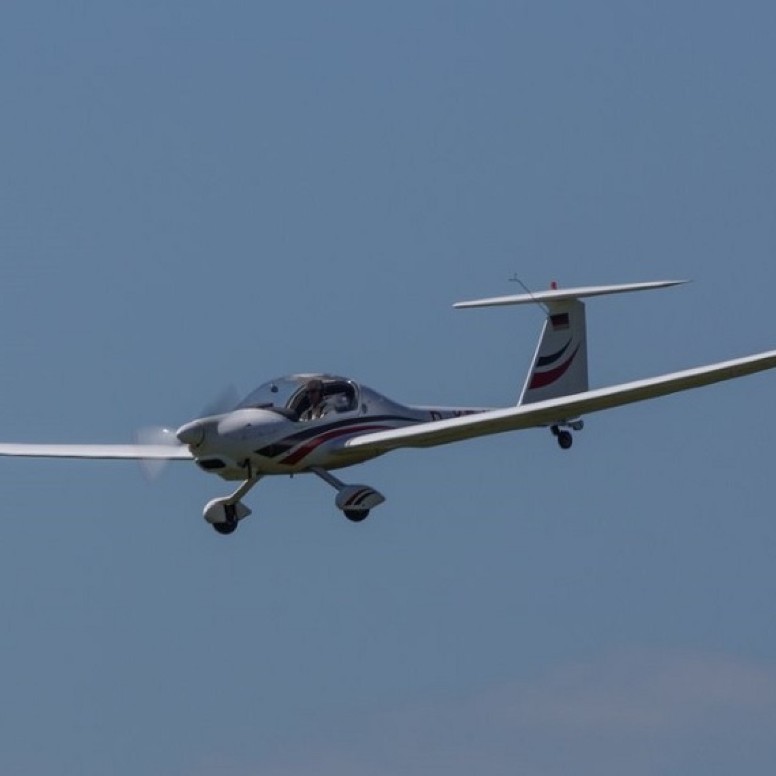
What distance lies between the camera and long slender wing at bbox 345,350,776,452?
1374 inches

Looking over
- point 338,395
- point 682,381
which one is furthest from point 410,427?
point 682,381

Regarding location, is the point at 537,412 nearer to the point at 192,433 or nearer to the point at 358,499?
the point at 358,499

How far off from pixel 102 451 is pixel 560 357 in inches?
280

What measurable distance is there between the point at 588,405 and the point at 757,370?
2.41 metres

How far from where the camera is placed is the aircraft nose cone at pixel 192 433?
34250 mm

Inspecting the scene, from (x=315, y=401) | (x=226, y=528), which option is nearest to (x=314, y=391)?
(x=315, y=401)

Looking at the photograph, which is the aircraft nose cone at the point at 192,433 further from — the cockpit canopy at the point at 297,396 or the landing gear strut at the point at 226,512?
the landing gear strut at the point at 226,512

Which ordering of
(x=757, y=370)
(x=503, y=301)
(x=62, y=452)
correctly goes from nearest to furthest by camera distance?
(x=757, y=370)
(x=62, y=452)
(x=503, y=301)

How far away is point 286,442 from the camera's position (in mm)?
34781

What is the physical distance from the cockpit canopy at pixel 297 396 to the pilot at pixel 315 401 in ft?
0.10

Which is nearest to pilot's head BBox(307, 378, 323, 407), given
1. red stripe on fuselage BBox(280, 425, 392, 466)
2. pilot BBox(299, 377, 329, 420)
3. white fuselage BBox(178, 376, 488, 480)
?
pilot BBox(299, 377, 329, 420)

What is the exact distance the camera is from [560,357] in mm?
40344

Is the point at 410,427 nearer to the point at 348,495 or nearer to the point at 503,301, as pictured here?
the point at 348,495

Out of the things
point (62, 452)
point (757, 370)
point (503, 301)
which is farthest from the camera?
point (503, 301)
